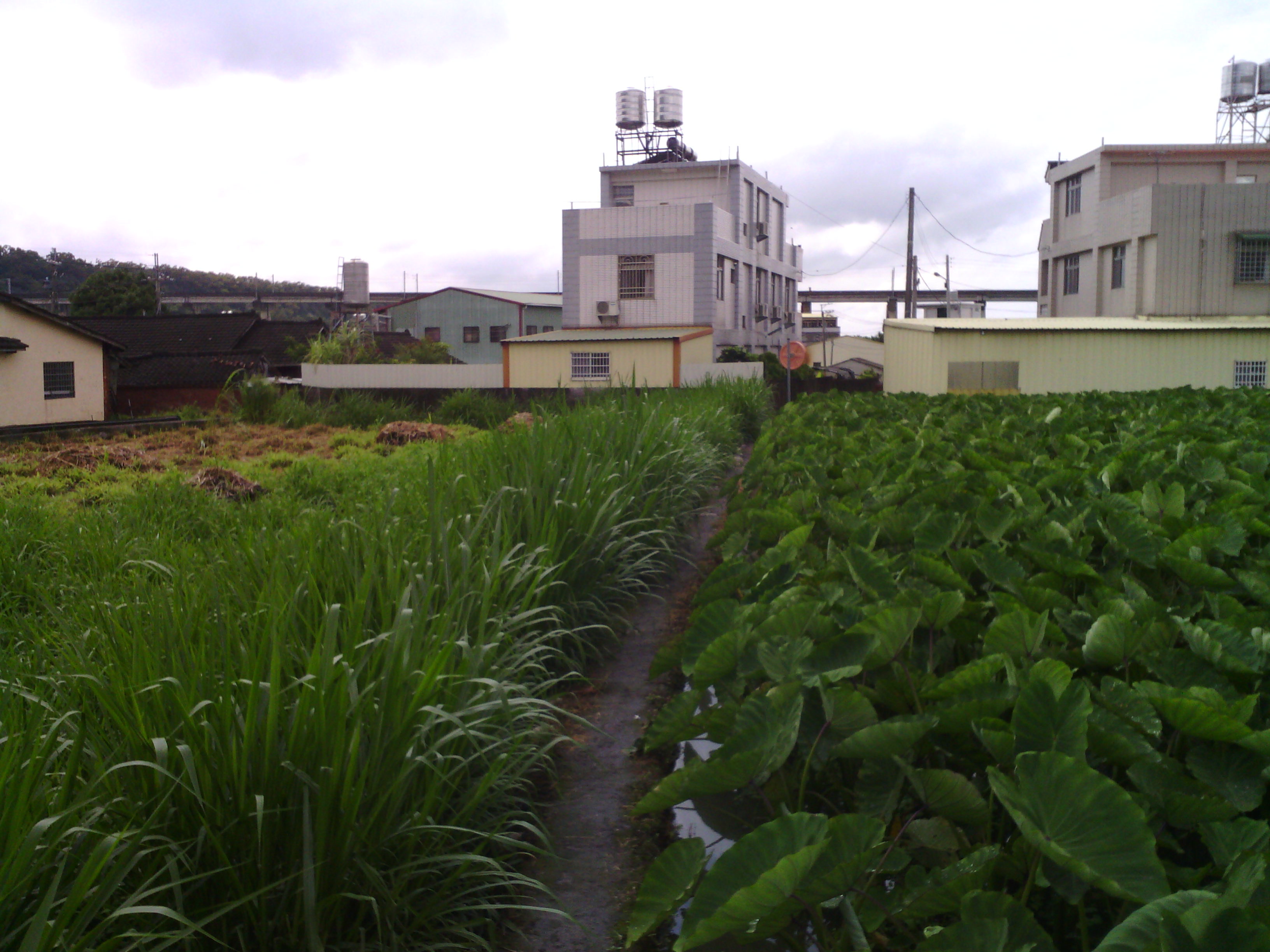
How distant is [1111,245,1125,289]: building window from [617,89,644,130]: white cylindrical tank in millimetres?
18986

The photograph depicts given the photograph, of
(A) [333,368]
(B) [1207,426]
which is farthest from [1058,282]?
(B) [1207,426]

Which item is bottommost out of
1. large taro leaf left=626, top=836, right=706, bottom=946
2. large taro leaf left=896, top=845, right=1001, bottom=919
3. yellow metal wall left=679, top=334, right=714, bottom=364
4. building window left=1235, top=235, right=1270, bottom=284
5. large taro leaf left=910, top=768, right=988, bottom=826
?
large taro leaf left=626, top=836, right=706, bottom=946

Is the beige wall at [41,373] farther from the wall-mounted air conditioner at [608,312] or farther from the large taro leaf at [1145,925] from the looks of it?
the large taro leaf at [1145,925]

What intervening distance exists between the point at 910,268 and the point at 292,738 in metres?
38.9

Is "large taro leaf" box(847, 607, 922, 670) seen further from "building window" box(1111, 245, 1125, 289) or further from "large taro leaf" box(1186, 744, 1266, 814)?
"building window" box(1111, 245, 1125, 289)

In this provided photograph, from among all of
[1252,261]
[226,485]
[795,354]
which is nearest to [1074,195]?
[1252,261]

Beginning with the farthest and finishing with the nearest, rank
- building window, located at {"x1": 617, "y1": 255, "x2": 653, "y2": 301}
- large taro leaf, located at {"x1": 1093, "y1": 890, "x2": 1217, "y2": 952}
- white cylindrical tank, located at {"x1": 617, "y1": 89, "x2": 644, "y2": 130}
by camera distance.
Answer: white cylindrical tank, located at {"x1": 617, "y1": 89, "x2": 644, "y2": 130} < building window, located at {"x1": 617, "y1": 255, "x2": 653, "y2": 301} < large taro leaf, located at {"x1": 1093, "y1": 890, "x2": 1217, "y2": 952}

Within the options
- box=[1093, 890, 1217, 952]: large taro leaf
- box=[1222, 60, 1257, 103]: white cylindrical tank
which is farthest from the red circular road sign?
box=[1222, 60, 1257, 103]: white cylindrical tank

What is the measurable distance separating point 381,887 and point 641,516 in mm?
4111

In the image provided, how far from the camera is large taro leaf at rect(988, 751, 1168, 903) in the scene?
1.32m

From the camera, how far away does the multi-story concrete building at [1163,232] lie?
27594 mm

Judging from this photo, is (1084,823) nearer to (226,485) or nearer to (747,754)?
(747,754)

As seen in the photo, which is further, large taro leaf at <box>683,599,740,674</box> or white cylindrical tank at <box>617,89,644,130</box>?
white cylindrical tank at <box>617,89,644,130</box>

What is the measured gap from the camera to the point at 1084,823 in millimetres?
1389
